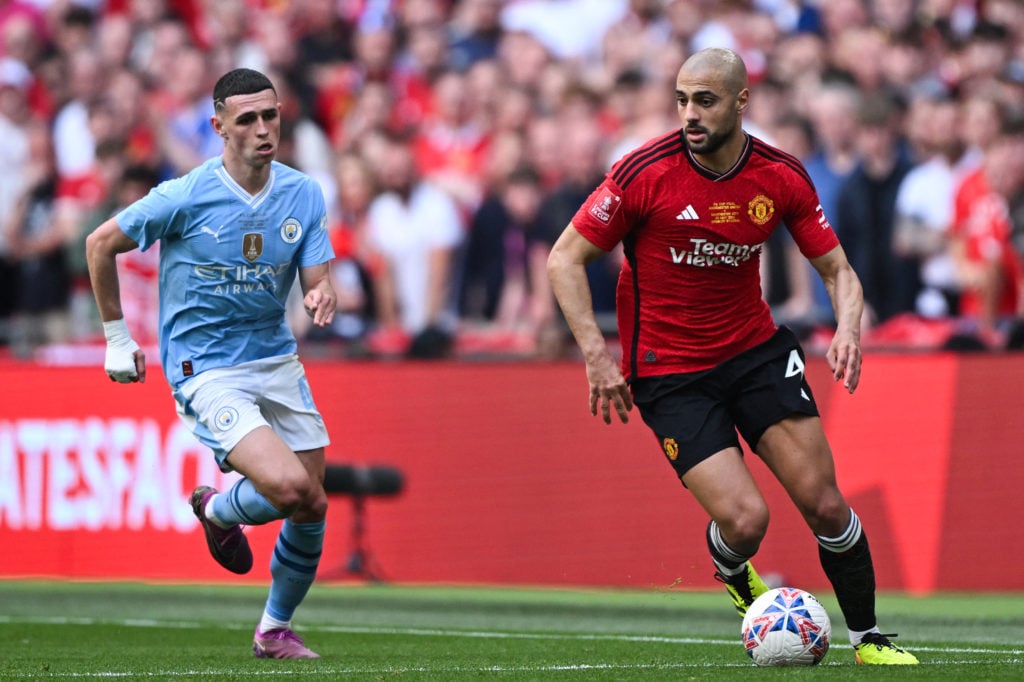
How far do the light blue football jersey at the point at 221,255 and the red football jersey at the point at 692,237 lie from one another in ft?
5.12

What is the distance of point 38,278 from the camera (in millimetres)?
16391

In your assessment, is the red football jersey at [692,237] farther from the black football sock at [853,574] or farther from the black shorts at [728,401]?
the black football sock at [853,574]

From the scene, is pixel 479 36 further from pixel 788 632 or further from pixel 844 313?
pixel 788 632

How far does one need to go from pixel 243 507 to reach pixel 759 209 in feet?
9.03

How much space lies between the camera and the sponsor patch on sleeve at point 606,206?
26.2 ft

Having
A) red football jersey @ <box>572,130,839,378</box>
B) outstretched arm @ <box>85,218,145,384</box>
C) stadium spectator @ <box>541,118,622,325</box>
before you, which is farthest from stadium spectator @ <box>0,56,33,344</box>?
red football jersey @ <box>572,130,839,378</box>

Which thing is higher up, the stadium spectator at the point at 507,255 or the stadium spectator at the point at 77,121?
the stadium spectator at the point at 77,121

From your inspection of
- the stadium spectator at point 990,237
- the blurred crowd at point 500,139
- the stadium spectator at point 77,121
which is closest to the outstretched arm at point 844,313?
the blurred crowd at point 500,139

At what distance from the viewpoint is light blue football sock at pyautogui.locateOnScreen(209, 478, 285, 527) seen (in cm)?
852

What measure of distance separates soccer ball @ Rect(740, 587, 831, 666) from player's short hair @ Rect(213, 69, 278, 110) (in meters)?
3.36

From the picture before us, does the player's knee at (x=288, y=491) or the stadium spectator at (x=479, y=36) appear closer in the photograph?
the player's knee at (x=288, y=491)

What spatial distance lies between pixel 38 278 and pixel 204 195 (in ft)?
26.8

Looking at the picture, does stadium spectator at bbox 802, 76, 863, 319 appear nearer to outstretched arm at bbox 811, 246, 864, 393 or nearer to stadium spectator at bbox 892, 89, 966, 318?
stadium spectator at bbox 892, 89, 966, 318

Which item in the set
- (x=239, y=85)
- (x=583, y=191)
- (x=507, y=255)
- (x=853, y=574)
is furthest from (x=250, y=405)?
(x=507, y=255)
